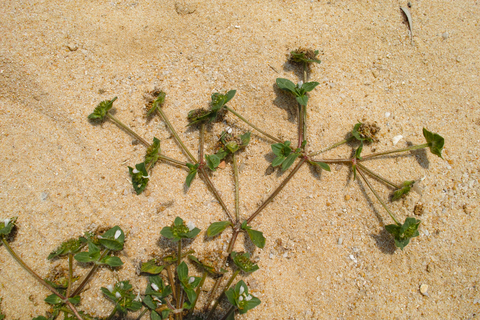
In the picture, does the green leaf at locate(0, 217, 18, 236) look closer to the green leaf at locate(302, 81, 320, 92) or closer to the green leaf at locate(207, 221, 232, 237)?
the green leaf at locate(207, 221, 232, 237)

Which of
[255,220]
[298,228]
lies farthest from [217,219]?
[298,228]

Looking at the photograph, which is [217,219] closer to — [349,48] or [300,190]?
[300,190]

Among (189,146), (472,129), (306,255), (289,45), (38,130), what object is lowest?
(306,255)

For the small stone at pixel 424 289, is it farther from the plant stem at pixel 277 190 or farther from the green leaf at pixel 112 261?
the green leaf at pixel 112 261

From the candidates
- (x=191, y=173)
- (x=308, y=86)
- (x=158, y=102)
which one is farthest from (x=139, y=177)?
(x=308, y=86)

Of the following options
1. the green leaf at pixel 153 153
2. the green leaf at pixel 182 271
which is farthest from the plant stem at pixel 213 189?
the green leaf at pixel 182 271

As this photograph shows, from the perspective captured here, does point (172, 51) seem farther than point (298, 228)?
Yes
